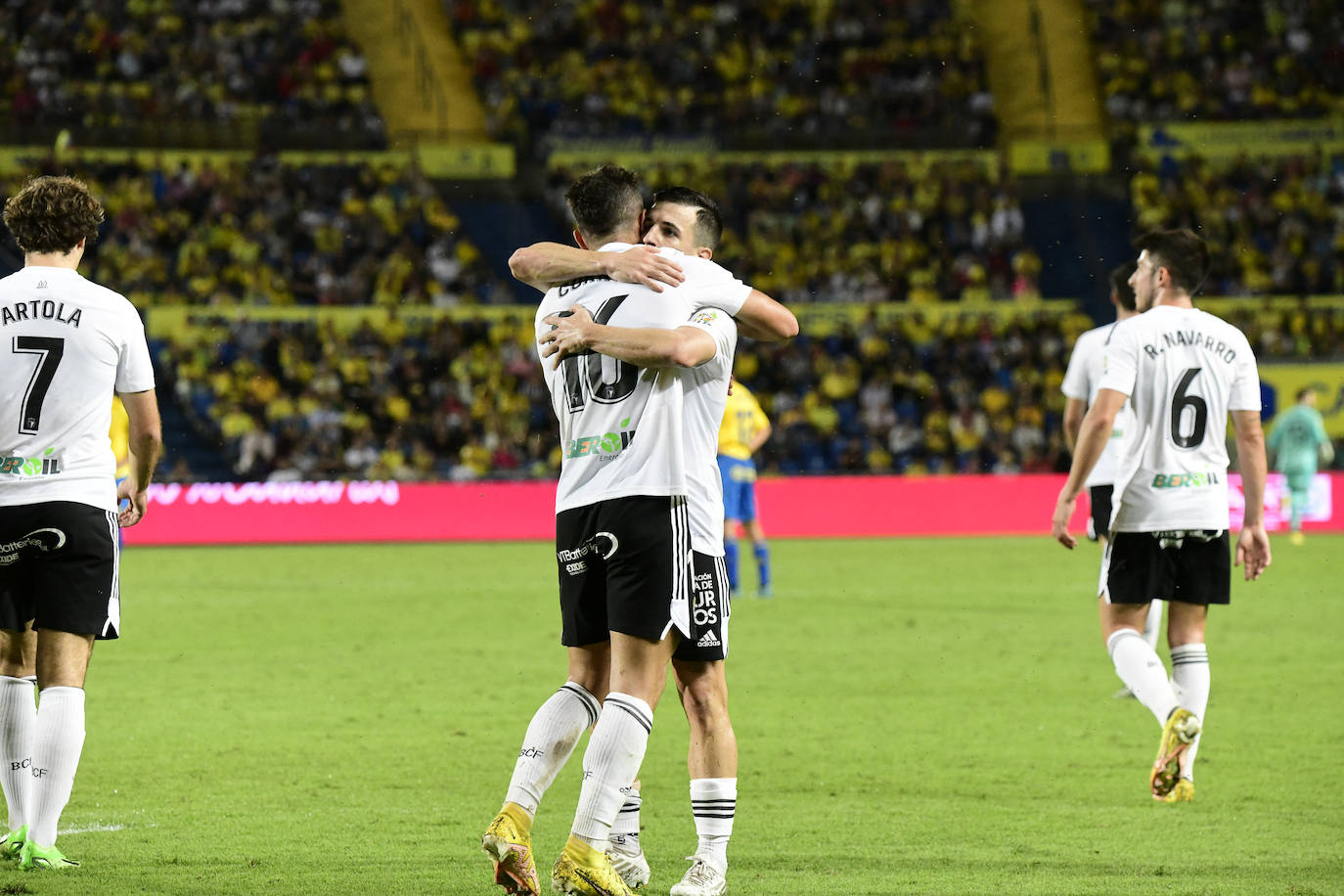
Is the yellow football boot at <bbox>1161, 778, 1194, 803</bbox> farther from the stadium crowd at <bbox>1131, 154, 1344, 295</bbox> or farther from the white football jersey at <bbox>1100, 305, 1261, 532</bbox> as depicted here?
the stadium crowd at <bbox>1131, 154, 1344, 295</bbox>

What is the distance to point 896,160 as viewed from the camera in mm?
32188

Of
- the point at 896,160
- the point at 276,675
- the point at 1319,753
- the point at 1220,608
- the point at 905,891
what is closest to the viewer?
the point at 905,891

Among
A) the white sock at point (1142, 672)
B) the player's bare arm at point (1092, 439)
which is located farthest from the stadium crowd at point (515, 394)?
the player's bare arm at point (1092, 439)

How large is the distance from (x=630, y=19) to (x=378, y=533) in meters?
15.9

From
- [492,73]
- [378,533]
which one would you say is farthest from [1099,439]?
[492,73]

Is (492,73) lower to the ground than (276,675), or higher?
higher

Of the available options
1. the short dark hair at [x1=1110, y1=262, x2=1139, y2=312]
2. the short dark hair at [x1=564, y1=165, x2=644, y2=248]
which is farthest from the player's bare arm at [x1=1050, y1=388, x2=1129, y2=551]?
the short dark hair at [x1=564, y1=165, x2=644, y2=248]

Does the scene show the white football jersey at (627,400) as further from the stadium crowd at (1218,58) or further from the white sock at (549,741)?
the stadium crowd at (1218,58)

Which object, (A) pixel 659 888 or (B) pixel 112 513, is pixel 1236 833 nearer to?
(A) pixel 659 888

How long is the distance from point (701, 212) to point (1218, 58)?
31334 mm

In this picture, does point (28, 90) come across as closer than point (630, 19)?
Yes

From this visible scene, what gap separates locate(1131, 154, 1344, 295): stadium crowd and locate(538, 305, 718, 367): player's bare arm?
2632 centimetres

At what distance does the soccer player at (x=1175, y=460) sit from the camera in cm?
712

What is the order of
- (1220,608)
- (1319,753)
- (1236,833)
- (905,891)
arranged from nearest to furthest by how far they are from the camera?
(905,891), (1236,833), (1319,753), (1220,608)
